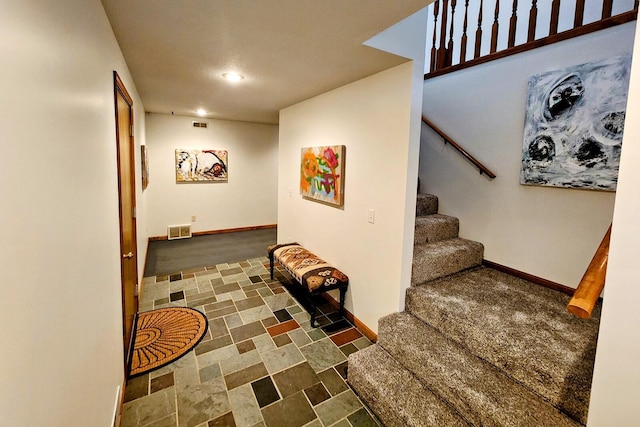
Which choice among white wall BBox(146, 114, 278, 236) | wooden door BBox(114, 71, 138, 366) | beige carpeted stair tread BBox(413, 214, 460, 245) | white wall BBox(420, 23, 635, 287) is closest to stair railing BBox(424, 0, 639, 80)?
white wall BBox(420, 23, 635, 287)

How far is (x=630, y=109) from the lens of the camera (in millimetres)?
1016

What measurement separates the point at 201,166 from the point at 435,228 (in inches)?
189

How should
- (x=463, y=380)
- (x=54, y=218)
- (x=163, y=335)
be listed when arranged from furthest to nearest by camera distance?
1. (x=163, y=335)
2. (x=463, y=380)
3. (x=54, y=218)

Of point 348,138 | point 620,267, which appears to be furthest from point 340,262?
point 620,267

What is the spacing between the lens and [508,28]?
127 inches

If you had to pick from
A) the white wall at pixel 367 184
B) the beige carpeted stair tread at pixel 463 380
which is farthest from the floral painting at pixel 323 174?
the beige carpeted stair tread at pixel 463 380

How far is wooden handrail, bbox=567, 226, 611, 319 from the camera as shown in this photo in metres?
1.14

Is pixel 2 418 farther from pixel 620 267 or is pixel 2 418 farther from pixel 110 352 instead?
pixel 620 267

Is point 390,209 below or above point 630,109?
below

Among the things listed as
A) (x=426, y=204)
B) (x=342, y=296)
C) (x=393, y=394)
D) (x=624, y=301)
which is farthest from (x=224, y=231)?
(x=624, y=301)

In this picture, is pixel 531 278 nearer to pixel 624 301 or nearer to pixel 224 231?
pixel 624 301

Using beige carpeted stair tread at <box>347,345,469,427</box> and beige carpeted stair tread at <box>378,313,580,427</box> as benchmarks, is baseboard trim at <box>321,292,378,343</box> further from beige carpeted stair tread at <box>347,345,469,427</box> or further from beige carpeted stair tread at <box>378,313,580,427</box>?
beige carpeted stair tread at <box>347,345,469,427</box>

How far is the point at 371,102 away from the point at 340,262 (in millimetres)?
1695

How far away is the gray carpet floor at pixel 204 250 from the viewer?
455 cm
